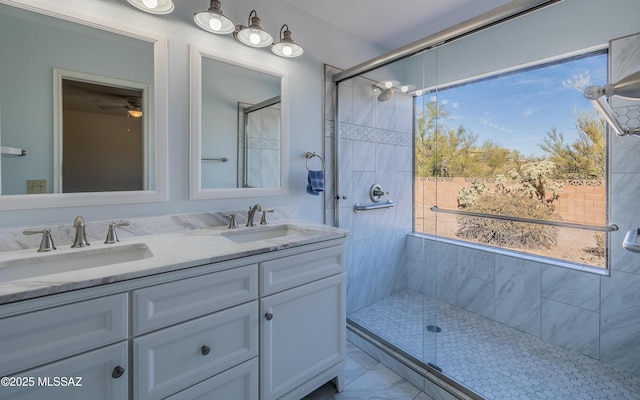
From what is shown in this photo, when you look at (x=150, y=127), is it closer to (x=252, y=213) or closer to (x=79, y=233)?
(x=79, y=233)

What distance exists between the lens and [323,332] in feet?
4.86

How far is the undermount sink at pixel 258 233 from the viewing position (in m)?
1.58

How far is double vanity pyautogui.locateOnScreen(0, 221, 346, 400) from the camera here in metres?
0.79

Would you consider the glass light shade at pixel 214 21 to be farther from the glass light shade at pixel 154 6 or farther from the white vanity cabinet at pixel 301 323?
the white vanity cabinet at pixel 301 323

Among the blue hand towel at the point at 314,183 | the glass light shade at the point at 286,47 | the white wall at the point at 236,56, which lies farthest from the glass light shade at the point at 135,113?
the blue hand towel at the point at 314,183

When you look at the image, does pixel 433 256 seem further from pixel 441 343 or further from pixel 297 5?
pixel 297 5

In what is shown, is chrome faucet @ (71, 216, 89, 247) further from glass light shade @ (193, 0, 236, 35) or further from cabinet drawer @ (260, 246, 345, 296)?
glass light shade @ (193, 0, 236, 35)

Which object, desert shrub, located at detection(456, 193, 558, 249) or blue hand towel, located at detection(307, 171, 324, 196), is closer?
blue hand towel, located at detection(307, 171, 324, 196)

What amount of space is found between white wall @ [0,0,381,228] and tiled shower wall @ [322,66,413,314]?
0.18 m

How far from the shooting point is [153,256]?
108cm

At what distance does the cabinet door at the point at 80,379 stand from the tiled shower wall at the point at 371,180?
5.17ft

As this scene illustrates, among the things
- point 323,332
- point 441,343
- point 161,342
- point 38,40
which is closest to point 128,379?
point 161,342

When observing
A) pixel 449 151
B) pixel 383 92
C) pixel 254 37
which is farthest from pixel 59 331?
pixel 449 151

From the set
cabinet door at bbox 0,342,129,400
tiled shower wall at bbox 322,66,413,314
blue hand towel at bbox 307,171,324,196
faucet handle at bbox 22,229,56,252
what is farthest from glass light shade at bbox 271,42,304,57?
cabinet door at bbox 0,342,129,400
